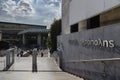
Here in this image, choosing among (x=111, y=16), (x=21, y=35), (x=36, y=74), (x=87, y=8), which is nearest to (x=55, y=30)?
(x=36, y=74)

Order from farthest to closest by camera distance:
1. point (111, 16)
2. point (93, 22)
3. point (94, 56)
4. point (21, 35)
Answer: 1. point (21, 35)
2. point (93, 22)
3. point (111, 16)
4. point (94, 56)

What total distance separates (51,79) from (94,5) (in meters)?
4.47

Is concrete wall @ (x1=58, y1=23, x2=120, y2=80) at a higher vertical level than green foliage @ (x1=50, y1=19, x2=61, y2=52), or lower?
lower

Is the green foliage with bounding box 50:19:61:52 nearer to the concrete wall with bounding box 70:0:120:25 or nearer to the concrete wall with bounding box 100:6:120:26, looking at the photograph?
the concrete wall with bounding box 70:0:120:25

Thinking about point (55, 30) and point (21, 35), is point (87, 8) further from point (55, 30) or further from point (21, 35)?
point (21, 35)

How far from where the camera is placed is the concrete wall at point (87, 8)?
15.0 m

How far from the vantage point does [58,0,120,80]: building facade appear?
12365 mm

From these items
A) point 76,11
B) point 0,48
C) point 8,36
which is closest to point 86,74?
point 76,11

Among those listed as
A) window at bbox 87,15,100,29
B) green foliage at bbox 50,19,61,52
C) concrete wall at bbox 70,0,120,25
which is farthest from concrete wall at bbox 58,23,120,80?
green foliage at bbox 50,19,61,52

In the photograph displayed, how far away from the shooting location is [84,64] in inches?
668

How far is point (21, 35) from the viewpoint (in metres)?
119

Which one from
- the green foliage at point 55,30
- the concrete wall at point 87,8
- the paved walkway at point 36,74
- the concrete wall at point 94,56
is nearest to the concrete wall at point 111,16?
→ the concrete wall at point 87,8

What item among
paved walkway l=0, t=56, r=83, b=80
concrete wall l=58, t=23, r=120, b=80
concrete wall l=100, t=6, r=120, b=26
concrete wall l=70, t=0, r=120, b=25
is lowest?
paved walkway l=0, t=56, r=83, b=80

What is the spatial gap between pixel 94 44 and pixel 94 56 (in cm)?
54
